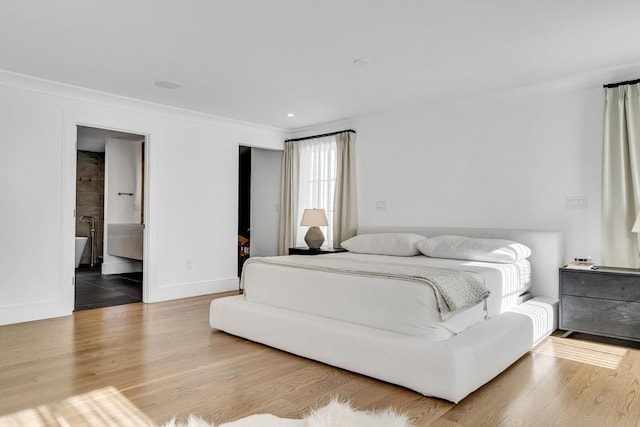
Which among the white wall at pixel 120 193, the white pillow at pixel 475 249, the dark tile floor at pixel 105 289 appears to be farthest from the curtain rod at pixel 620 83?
the white wall at pixel 120 193

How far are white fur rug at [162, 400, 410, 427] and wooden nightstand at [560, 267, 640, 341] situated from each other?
2171 millimetres

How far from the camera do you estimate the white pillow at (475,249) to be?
3652 mm

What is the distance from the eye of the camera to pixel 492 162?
4410 millimetres

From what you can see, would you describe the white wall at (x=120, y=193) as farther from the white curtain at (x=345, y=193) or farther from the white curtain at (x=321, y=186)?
the white curtain at (x=345, y=193)

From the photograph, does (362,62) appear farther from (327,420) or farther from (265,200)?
(265,200)

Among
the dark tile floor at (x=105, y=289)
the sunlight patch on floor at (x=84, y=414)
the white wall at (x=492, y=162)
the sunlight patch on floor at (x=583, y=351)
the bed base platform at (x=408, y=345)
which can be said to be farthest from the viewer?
the dark tile floor at (x=105, y=289)

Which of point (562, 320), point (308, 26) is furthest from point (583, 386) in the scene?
point (308, 26)

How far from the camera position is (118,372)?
266cm

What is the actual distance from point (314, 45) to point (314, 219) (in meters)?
2.59

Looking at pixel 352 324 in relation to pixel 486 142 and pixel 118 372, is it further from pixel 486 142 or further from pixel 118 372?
pixel 486 142

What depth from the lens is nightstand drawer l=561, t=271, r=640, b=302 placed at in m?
3.15

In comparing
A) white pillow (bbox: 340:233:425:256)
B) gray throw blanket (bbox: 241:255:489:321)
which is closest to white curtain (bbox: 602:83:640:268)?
gray throw blanket (bbox: 241:255:489:321)

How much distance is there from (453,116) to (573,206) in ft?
5.17

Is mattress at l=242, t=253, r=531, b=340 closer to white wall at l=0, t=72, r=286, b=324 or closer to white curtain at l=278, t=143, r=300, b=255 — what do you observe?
white wall at l=0, t=72, r=286, b=324
